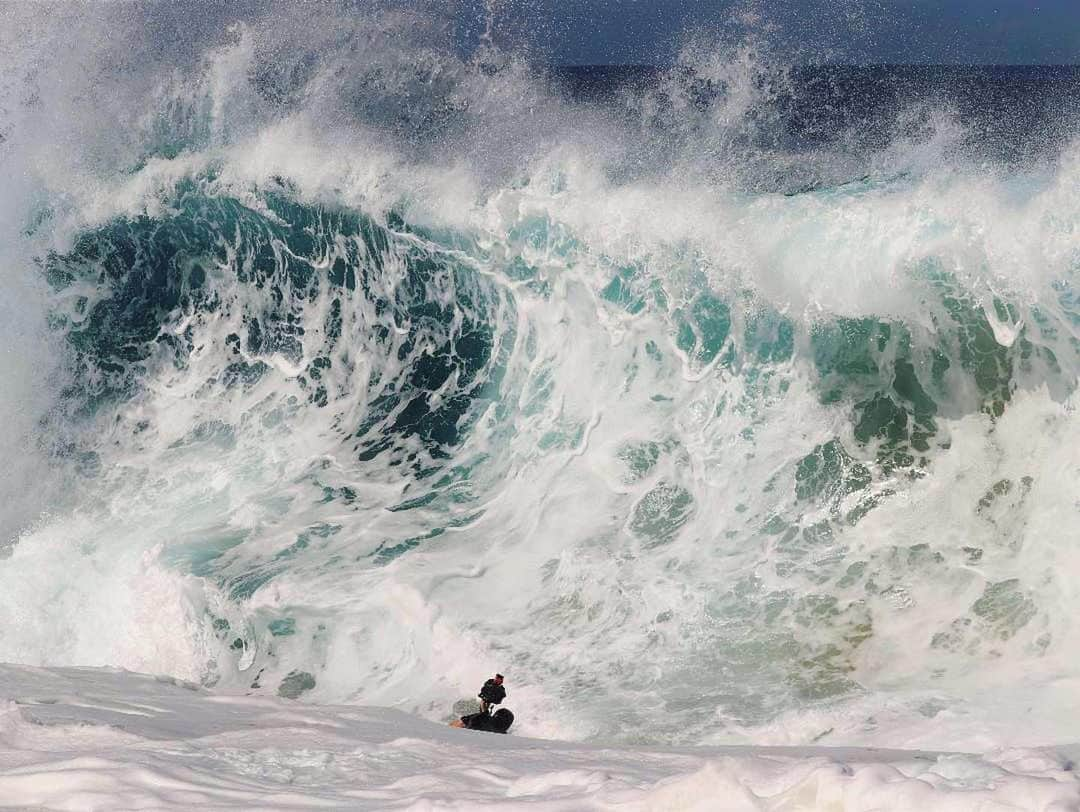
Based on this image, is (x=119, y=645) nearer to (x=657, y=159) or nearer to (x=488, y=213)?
(x=488, y=213)

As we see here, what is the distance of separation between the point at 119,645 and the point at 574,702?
395cm

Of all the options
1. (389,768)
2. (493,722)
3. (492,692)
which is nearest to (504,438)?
(492,692)

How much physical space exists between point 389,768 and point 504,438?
19.8 feet

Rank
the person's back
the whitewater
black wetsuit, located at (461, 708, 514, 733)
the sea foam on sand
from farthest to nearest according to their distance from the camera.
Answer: the person's back
black wetsuit, located at (461, 708, 514, 733)
the whitewater
the sea foam on sand

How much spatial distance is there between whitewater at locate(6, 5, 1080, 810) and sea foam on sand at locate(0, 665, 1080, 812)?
0.08 feet

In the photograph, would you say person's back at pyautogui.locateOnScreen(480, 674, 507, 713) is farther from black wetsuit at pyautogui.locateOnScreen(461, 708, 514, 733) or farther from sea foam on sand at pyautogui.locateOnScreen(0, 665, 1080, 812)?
sea foam on sand at pyautogui.locateOnScreen(0, 665, 1080, 812)

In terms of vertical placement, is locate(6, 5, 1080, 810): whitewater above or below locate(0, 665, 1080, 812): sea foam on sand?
above

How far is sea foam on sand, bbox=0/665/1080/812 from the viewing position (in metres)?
3.45

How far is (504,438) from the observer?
417 inches

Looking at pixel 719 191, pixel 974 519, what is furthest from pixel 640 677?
pixel 719 191

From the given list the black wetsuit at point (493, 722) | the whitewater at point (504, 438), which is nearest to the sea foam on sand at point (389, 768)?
the whitewater at point (504, 438)

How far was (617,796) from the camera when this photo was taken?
3764 millimetres

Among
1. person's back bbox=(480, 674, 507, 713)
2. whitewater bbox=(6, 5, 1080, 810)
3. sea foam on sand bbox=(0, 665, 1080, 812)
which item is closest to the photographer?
sea foam on sand bbox=(0, 665, 1080, 812)

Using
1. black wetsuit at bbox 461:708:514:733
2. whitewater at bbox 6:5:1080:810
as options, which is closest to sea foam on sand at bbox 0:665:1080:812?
whitewater at bbox 6:5:1080:810
